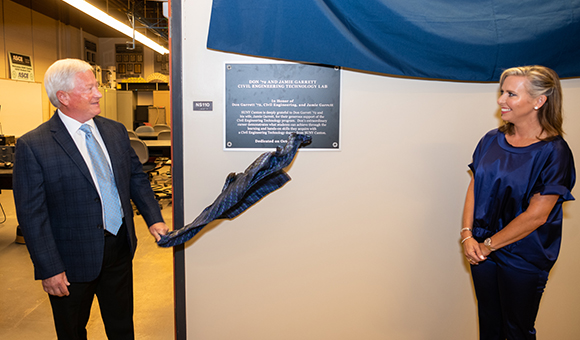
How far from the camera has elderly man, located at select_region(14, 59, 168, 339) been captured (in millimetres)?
1557

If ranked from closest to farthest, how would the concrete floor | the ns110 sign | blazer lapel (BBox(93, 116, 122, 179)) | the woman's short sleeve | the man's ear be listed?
the woman's short sleeve
the man's ear
blazer lapel (BBox(93, 116, 122, 179))
the ns110 sign
the concrete floor

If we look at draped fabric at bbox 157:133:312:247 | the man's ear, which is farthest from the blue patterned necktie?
draped fabric at bbox 157:133:312:247

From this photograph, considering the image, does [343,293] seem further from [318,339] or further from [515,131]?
[515,131]

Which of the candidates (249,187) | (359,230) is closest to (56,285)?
(249,187)

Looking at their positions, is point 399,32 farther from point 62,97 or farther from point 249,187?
point 62,97

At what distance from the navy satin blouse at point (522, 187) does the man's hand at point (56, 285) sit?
1847mm

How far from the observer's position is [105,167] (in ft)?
5.74

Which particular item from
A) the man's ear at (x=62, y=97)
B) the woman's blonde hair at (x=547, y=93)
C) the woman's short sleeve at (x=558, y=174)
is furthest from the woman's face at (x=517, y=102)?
the man's ear at (x=62, y=97)

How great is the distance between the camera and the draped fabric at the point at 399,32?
73.2 inches

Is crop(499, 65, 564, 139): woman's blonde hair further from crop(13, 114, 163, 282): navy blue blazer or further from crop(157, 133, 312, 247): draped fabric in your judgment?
crop(13, 114, 163, 282): navy blue blazer

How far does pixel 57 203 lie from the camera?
1634mm

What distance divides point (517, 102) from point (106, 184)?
1.82m

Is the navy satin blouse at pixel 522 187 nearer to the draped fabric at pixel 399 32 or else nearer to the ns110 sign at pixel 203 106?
the draped fabric at pixel 399 32

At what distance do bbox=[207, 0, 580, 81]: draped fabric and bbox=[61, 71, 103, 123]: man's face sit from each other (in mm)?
580
